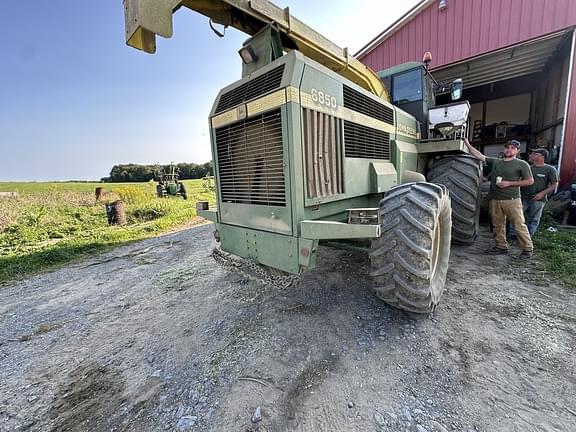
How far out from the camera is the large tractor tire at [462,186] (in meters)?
3.79

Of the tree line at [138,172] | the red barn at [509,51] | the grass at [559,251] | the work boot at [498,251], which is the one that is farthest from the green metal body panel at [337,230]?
the tree line at [138,172]

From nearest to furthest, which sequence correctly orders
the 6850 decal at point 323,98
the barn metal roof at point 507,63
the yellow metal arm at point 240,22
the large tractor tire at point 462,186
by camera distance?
the yellow metal arm at point 240,22 → the 6850 decal at point 323,98 → the large tractor tire at point 462,186 → the barn metal roof at point 507,63

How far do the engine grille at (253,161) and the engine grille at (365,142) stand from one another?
29.5 inches

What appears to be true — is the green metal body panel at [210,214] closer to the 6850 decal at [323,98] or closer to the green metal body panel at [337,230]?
the green metal body panel at [337,230]

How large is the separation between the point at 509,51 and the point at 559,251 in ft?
18.5

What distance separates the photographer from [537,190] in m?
4.74

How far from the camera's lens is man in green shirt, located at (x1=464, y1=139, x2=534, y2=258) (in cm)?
413

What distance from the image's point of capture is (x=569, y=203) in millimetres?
5758

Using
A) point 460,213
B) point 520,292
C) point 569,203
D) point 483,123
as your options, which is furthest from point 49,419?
point 483,123

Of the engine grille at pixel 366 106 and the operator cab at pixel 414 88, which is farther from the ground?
the operator cab at pixel 414 88

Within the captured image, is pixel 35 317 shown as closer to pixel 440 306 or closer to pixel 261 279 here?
pixel 261 279

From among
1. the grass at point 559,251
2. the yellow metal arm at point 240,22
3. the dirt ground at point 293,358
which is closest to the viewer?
the dirt ground at point 293,358

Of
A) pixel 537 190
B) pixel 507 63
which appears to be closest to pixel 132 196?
pixel 537 190

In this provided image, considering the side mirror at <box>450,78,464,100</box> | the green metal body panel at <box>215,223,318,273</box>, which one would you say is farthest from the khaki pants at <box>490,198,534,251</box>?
the green metal body panel at <box>215,223,318,273</box>
